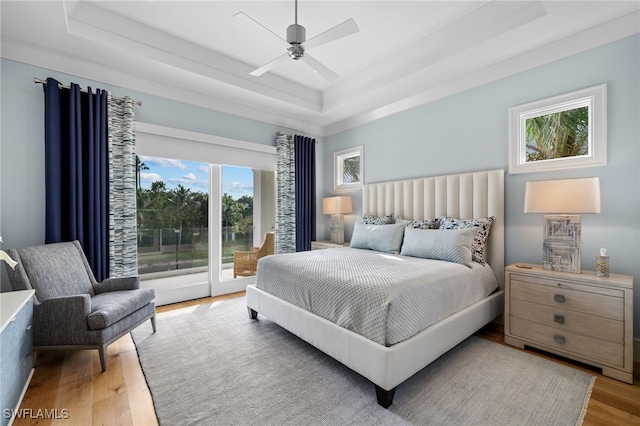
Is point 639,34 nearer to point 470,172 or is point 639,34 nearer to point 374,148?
point 470,172

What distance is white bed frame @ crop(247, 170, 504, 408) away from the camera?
1744 millimetres

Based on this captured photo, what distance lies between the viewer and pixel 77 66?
9.66 ft

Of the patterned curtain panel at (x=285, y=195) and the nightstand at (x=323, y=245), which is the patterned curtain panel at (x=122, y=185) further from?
the nightstand at (x=323, y=245)

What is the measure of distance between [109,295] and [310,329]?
5.97 ft

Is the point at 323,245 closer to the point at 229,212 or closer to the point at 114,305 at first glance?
the point at 229,212

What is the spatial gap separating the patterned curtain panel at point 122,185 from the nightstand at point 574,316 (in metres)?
3.92

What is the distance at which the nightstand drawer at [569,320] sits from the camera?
6.65 ft

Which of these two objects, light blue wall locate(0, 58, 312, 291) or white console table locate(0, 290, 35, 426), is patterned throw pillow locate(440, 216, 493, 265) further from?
light blue wall locate(0, 58, 312, 291)

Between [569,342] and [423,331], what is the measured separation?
4.19 ft

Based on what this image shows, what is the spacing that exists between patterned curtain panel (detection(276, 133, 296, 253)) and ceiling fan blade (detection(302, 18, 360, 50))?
2395mm

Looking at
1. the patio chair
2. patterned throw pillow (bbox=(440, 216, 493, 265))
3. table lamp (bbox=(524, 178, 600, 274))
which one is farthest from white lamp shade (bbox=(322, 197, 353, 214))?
table lamp (bbox=(524, 178, 600, 274))

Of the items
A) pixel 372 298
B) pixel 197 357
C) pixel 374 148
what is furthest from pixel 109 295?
pixel 374 148

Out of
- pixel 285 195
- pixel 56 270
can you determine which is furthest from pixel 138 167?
pixel 285 195

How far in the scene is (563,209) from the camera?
2.24 meters
